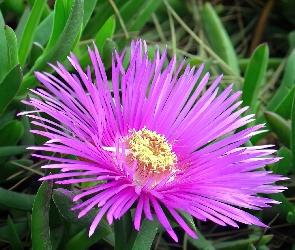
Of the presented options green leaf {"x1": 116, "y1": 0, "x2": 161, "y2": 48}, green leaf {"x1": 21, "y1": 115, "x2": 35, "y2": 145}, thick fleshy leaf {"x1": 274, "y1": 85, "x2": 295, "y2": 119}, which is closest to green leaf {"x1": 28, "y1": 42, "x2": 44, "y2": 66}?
green leaf {"x1": 21, "y1": 115, "x2": 35, "y2": 145}

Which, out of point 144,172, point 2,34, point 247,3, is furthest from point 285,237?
point 247,3

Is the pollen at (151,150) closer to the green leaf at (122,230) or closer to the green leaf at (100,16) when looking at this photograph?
the green leaf at (122,230)

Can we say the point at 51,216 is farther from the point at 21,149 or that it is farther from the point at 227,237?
the point at 227,237

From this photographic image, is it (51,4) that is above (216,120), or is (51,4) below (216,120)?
A: above

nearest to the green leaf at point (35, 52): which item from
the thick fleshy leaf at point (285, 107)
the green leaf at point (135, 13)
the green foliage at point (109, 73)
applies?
the green foliage at point (109, 73)

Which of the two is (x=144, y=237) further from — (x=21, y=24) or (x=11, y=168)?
(x=21, y=24)

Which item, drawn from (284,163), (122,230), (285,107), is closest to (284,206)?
(284,163)

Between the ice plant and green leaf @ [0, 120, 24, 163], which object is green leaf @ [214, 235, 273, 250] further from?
green leaf @ [0, 120, 24, 163]
